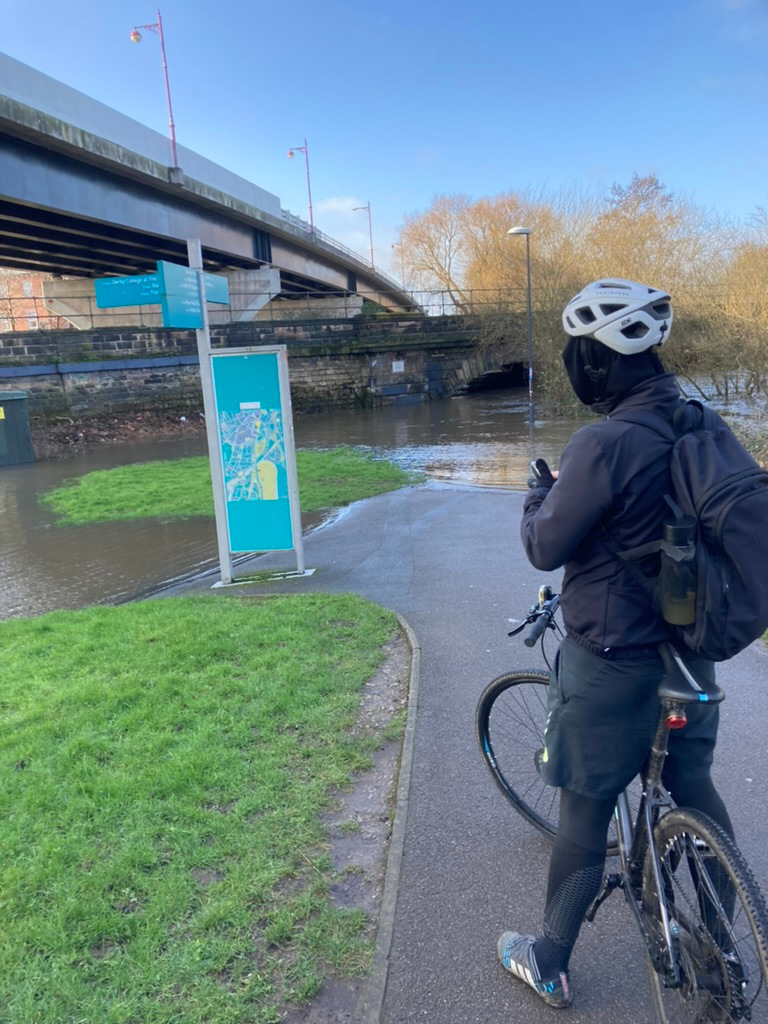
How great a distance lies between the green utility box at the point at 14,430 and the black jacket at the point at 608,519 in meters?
18.4

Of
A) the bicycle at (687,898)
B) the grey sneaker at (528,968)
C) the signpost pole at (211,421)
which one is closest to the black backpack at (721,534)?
the bicycle at (687,898)

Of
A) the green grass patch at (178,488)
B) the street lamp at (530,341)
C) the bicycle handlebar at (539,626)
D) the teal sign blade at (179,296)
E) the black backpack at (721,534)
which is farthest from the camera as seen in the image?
the street lamp at (530,341)

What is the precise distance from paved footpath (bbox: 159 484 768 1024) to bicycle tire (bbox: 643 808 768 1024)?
333 millimetres

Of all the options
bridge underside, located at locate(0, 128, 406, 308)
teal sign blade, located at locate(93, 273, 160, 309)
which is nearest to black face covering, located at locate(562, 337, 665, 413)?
teal sign blade, located at locate(93, 273, 160, 309)

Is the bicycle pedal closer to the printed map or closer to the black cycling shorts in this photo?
the black cycling shorts

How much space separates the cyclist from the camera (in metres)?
1.78

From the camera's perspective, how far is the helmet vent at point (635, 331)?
1.85 meters

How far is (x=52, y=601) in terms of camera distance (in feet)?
24.2

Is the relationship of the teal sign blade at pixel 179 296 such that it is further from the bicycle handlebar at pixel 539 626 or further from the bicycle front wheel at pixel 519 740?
the bicycle handlebar at pixel 539 626

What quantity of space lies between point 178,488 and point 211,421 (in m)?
6.60

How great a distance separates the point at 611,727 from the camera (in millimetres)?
1909

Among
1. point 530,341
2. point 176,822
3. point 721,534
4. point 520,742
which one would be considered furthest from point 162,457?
point 721,534

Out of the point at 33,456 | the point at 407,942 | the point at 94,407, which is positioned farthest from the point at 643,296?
the point at 94,407

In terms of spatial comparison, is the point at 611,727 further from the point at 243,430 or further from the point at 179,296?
the point at 179,296
